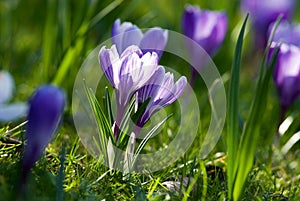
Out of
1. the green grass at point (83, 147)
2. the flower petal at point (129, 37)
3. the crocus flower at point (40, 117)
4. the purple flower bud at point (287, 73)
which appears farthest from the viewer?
the purple flower bud at point (287, 73)

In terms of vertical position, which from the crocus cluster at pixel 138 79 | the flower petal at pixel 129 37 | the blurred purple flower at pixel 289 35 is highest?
the flower petal at pixel 129 37

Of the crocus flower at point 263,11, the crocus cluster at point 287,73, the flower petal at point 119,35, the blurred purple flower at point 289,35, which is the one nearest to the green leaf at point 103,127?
the flower petal at point 119,35

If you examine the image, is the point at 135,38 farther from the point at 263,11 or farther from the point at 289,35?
the point at 263,11

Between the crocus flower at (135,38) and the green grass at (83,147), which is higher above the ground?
the crocus flower at (135,38)

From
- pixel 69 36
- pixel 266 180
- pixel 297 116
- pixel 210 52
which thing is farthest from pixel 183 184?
pixel 69 36

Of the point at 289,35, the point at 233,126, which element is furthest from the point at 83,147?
the point at 289,35

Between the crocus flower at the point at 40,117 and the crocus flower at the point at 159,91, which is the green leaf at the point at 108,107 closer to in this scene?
the crocus flower at the point at 159,91
